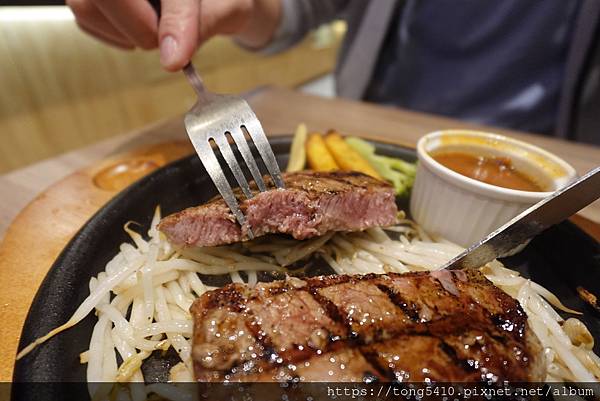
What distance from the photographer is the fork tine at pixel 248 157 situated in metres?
1.97

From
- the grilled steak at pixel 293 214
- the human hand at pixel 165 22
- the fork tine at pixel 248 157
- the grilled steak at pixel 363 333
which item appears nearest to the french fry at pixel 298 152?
the grilled steak at pixel 293 214

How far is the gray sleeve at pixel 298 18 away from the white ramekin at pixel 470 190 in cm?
267

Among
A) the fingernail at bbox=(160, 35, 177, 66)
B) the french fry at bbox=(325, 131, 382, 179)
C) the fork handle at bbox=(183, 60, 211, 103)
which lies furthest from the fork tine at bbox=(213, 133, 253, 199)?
the french fry at bbox=(325, 131, 382, 179)

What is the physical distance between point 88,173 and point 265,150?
1506 millimetres

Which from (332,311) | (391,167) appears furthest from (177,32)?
(332,311)

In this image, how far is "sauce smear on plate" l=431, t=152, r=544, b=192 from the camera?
2176mm

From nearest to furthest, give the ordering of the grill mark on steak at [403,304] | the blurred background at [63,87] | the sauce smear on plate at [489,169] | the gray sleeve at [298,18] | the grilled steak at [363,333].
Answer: the grilled steak at [363,333]
the grill mark on steak at [403,304]
the sauce smear on plate at [489,169]
the gray sleeve at [298,18]
the blurred background at [63,87]

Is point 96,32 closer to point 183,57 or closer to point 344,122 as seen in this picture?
point 183,57

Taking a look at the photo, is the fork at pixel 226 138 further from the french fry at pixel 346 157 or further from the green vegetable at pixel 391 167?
the green vegetable at pixel 391 167

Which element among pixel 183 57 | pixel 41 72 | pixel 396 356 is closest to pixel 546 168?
pixel 396 356

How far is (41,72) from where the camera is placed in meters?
5.68

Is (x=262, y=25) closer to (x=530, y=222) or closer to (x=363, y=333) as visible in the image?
(x=530, y=222)

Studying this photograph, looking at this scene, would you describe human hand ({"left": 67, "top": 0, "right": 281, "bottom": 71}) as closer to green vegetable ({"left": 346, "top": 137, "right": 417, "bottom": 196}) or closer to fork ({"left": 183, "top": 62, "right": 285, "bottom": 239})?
fork ({"left": 183, "top": 62, "right": 285, "bottom": 239})

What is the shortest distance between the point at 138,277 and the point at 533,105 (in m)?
4.26
